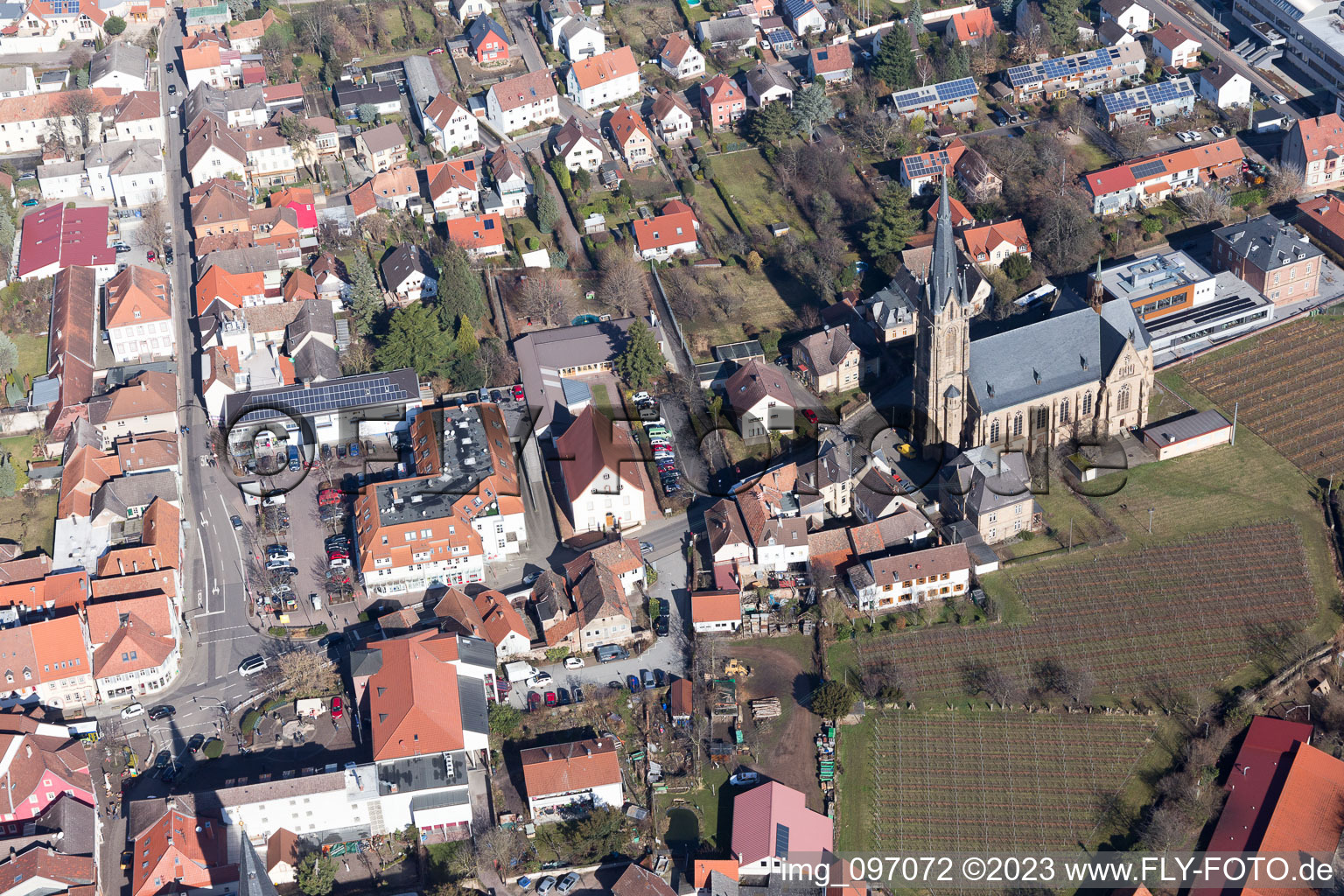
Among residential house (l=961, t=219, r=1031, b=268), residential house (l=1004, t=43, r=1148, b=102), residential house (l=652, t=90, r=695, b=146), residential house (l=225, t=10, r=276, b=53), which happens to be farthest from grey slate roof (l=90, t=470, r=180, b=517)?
residential house (l=1004, t=43, r=1148, b=102)

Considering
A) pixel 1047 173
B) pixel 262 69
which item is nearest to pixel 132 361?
pixel 262 69

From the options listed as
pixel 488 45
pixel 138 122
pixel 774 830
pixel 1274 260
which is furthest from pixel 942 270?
pixel 138 122

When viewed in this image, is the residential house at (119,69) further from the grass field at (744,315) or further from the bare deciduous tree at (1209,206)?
the bare deciduous tree at (1209,206)

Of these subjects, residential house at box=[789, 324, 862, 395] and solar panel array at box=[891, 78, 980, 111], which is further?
solar panel array at box=[891, 78, 980, 111]

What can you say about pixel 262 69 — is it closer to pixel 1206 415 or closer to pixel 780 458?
pixel 780 458

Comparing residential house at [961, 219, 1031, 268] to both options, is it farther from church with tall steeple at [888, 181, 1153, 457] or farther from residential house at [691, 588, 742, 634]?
residential house at [691, 588, 742, 634]

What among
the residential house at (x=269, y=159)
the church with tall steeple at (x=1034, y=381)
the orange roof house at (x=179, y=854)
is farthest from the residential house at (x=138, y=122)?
the orange roof house at (x=179, y=854)

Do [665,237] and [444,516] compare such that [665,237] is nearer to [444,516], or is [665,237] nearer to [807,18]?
[444,516]
